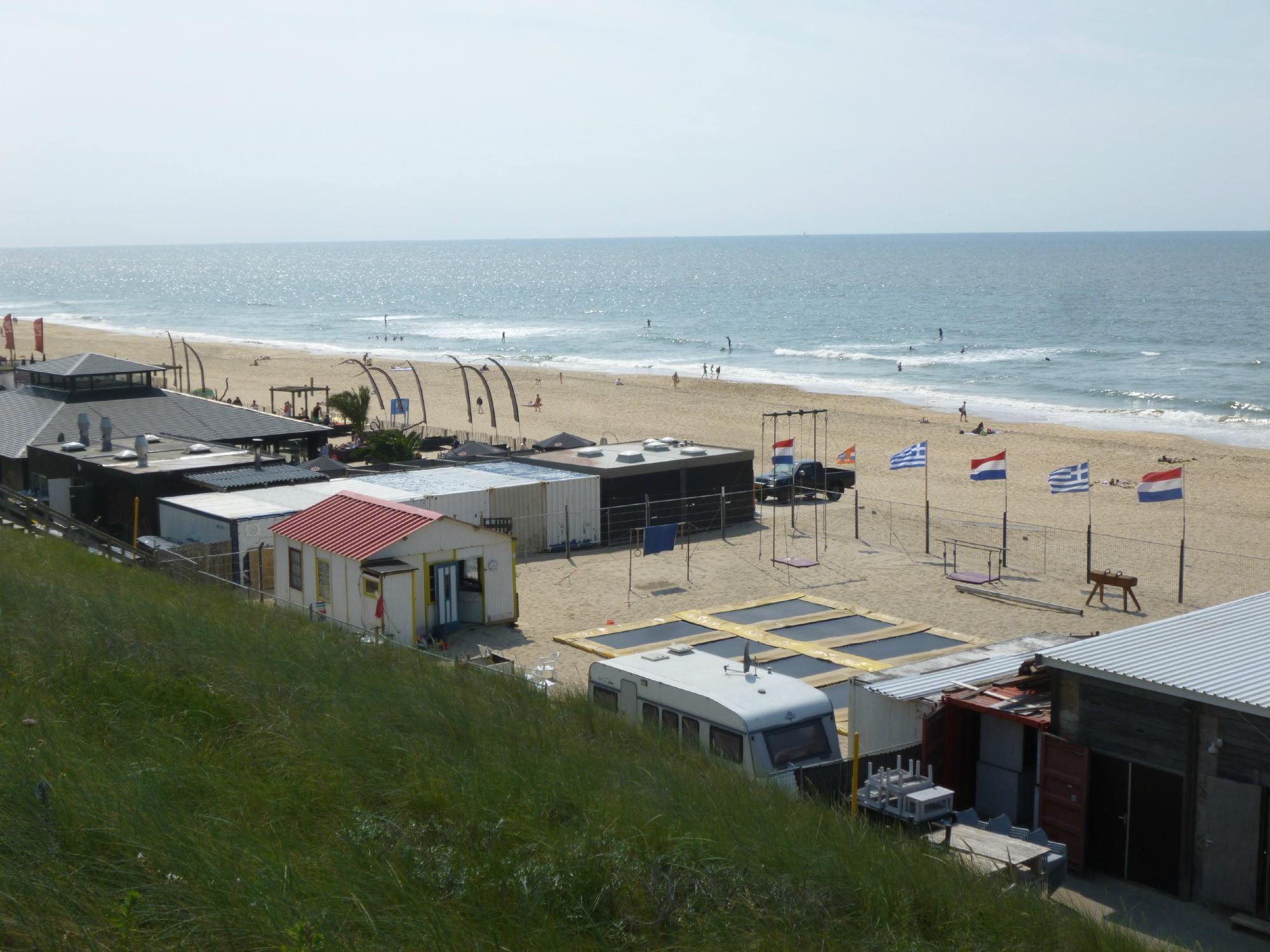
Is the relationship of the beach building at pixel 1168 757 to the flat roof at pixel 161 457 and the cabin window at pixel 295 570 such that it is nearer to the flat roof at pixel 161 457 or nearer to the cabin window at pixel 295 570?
the cabin window at pixel 295 570

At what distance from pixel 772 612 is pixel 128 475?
569 inches

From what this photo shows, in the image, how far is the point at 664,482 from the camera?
30.9 m

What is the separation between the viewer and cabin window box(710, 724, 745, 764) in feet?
41.6

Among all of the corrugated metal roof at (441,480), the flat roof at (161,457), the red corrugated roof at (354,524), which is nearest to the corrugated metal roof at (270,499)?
the corrugated metal roof at (441,480)

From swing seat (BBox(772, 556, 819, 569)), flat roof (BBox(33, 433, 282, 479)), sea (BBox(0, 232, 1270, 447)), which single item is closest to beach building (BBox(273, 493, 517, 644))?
flat roof (BBox(33, 433, 282, 479))

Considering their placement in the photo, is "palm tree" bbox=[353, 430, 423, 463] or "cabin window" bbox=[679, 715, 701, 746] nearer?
"cabin window" bbox=[679, 715, 701, 746]

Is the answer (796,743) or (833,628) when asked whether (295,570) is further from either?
(796,743)

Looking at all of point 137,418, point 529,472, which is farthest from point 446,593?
point 137,418

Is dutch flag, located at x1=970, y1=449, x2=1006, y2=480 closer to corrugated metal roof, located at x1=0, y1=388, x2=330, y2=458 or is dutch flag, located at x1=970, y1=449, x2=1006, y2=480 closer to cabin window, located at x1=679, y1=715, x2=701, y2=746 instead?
corrugated metal roof, located at x1=0, y1=388, x2=330, y2=458

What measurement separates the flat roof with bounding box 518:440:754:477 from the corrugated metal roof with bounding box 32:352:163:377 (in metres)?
11.7

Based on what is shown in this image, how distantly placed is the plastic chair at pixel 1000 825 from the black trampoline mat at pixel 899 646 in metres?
7.26

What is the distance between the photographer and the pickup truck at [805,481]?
117ft

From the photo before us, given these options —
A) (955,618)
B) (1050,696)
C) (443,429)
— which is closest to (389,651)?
(1050,696)

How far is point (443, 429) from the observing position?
157ft
